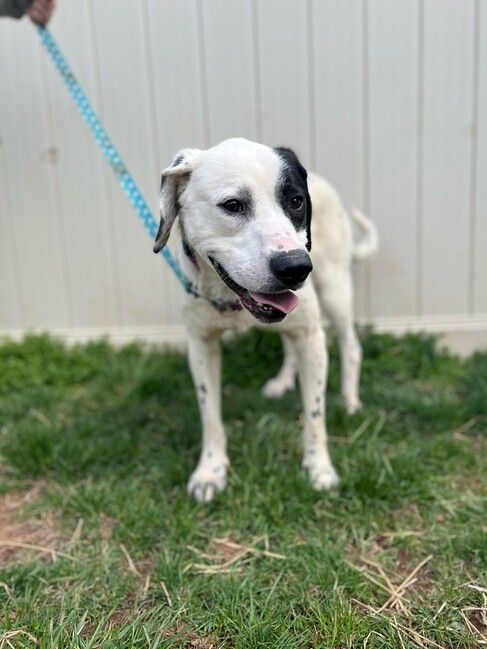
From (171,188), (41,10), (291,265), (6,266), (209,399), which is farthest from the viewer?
(6,266)

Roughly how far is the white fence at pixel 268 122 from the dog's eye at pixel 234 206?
1.90m

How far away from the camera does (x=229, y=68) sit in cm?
374

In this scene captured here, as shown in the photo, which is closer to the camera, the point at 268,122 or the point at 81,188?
the point at 268,122

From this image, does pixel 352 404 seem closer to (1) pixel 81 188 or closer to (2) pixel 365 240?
(2) pixel 365 240

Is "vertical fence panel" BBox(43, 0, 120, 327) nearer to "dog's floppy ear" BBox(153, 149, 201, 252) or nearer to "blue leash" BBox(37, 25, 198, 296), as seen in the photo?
"blue leash" BBox(37, 25, 198, 296)

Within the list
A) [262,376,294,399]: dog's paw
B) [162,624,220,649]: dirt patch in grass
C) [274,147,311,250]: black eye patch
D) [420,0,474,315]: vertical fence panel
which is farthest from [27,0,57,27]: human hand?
[162,624,220,649]: dirt patch in grass

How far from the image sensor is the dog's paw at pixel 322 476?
2.61 meters

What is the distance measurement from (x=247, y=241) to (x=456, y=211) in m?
2.26

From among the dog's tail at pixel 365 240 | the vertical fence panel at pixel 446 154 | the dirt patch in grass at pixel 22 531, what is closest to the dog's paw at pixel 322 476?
the dirt patch in grass at pixel 22 531

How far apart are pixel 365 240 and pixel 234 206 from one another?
1.82 metres

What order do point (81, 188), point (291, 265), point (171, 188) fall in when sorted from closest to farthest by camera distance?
point (291, 265) < point (171, 188) < point (81, 188)

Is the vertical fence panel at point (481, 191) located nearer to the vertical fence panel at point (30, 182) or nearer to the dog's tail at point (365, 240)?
the dog's tail at point (365, 240)

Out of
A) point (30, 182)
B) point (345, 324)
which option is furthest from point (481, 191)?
point (30, 182)

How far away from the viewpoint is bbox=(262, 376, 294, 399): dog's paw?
357cm
